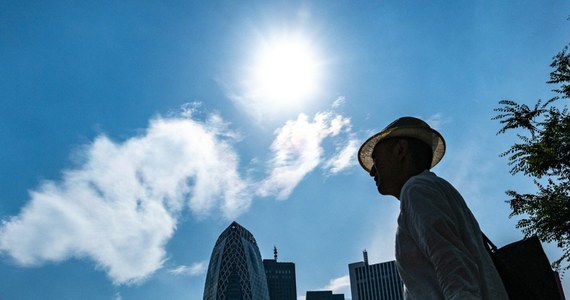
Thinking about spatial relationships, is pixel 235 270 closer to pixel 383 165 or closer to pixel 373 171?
pixel 373 171

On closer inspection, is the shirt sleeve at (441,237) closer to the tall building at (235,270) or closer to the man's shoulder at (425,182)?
the man's shoulder at (425,182)

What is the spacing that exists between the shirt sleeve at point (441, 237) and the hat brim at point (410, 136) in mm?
548

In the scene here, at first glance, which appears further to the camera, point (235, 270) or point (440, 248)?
point (235, 270)

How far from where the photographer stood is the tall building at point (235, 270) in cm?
16238

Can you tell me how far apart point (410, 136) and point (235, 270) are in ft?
552

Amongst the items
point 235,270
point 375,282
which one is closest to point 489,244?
point 375,282

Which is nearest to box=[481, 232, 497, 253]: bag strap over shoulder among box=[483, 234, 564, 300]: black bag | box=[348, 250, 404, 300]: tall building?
box=[483, 234, 564, 300]: black bag

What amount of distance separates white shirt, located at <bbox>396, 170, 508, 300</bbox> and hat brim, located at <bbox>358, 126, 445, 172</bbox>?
391 mm

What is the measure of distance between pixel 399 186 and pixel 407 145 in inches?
11.4

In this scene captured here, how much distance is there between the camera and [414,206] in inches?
101

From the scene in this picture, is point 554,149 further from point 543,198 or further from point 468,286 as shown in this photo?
point 468,286

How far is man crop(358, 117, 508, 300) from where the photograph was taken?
232 cm

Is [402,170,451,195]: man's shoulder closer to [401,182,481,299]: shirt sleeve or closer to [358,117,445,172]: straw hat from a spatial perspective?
[401,182,481,299]: shirt sleeve

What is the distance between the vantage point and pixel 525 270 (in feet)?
9.47
